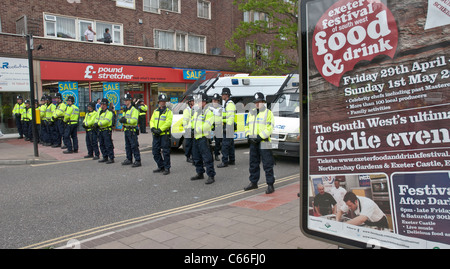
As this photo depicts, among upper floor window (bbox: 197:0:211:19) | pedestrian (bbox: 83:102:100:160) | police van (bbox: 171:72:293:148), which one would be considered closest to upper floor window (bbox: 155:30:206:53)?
upper floor window (bbox: 197:0:211:19)

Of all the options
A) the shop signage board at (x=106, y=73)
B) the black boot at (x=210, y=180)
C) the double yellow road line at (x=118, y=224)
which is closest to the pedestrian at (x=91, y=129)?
the black boot at (x=210, y=180)

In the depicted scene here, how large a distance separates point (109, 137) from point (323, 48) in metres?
9.16

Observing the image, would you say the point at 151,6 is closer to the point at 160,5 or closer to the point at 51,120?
the point at 160,5

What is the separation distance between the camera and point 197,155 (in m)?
8.18

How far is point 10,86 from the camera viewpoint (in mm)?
16281

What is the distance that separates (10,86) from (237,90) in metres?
11.0

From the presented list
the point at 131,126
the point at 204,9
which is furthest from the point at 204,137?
the point at 204,9

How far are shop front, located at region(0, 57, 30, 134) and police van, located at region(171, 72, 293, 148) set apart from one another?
878cm

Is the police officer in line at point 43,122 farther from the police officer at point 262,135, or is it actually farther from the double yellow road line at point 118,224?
the police officer at point 262,135

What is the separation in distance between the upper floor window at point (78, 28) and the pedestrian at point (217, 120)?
12.0m

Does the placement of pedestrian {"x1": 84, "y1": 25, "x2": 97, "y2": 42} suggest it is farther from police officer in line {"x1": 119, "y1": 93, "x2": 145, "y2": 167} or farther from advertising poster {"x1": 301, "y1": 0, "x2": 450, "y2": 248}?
advertising poster {"x1": 301, "y1": 0, "x2": 450, "y2": 248}

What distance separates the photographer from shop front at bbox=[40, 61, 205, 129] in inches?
690

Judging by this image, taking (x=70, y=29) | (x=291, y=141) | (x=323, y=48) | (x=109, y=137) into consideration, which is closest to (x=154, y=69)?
(x=70, y=29)

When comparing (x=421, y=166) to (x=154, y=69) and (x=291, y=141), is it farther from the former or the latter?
(x=154, y=69)
